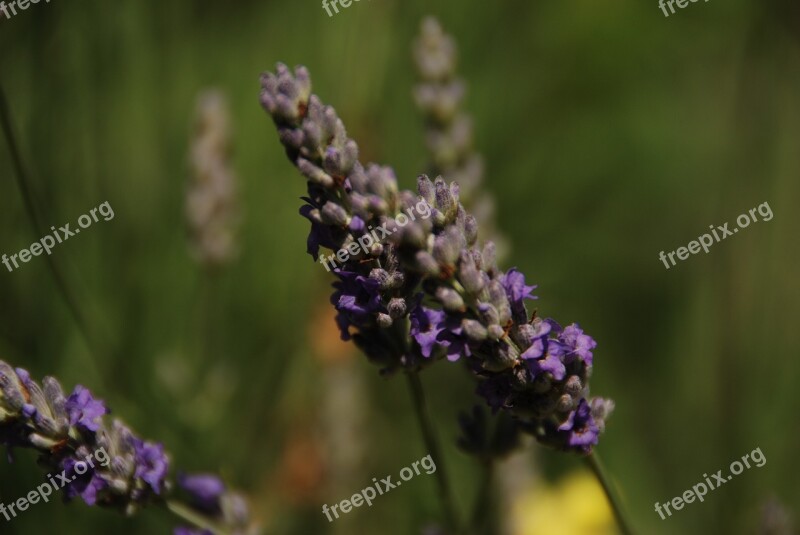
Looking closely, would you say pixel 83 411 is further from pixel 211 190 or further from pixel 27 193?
pixel 211 190

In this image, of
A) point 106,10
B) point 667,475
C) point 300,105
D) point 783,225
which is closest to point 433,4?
point 106,10

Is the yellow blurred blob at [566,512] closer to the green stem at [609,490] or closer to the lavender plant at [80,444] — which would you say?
the green stem at [609,490]

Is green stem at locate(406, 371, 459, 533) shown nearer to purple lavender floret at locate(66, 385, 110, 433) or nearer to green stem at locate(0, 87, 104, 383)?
purple lavender floret at locate(66, 385, 110, 433)

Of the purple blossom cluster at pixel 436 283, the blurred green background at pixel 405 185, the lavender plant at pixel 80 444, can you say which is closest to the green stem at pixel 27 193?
the blurred green background at pixel 405 185

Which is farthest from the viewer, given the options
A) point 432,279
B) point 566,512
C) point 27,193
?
point 566,512

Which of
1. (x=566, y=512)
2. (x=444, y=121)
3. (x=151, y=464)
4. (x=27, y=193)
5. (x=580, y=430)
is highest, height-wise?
(x=27, y=193)

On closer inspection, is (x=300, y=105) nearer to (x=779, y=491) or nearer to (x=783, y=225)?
(x=779, y=491)

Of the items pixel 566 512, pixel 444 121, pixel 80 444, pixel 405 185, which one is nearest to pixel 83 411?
pixel 80 444
